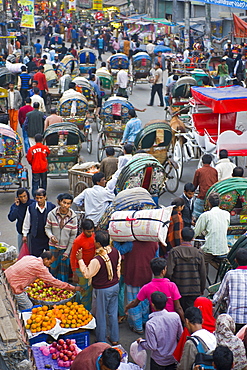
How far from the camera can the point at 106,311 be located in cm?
709

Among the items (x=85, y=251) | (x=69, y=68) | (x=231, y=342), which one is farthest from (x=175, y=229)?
(x=69, y=68)

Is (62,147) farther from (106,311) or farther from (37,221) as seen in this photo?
(106,311)

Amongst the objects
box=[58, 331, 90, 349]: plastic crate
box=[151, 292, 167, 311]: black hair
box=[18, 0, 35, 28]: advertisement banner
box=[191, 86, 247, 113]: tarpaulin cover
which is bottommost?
box=[58, 331, 90, 349]: plastic crate

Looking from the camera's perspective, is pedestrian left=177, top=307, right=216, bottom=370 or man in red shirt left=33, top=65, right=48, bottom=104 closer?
pedestrian left=177, top=307, right=216, bottom=370

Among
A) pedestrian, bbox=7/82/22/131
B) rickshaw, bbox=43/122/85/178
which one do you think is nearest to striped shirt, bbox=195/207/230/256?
rickshaw, bbox=43/122/85/178

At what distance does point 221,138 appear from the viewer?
11906 mm

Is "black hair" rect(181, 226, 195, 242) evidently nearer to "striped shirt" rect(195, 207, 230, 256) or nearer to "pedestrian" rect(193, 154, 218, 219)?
"striped shirt" rect(195, 207, 230, 256)

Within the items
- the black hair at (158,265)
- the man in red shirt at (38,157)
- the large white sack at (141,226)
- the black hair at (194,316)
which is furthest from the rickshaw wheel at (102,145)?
the black hair at (194,316)

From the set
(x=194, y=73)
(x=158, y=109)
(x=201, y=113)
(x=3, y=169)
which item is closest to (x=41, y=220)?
(x=3, y=169)

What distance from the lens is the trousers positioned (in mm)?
6930

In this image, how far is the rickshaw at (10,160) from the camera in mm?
11570

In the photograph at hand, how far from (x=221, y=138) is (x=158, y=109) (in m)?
9.54

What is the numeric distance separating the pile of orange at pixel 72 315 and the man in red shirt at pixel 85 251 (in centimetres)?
38

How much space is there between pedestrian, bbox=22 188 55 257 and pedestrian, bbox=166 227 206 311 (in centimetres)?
215
